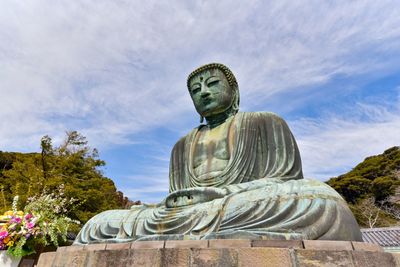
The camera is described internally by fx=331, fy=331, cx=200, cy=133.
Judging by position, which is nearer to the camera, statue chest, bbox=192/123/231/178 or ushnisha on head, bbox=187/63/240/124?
statue chest, bbox=192/123/231/178

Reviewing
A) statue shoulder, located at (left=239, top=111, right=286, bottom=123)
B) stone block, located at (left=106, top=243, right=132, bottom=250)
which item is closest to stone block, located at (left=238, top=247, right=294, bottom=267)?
stone block, located at (left=106, top=243, right=132, bottom=250)

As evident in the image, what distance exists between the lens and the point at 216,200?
4059 mm

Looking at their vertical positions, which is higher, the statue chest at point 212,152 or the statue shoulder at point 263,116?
the statue shoulder at point 263,116

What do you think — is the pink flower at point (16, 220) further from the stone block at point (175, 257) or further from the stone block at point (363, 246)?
the stone block at point (363, 246)

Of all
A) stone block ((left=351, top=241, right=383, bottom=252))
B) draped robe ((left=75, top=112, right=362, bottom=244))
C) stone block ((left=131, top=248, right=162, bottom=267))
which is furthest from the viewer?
draped robe ((left=75, top=112, right=362, bottom=244))

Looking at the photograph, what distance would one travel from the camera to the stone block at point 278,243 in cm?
291

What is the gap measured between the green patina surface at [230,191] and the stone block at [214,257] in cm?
63

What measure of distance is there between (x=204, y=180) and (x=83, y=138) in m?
14.1

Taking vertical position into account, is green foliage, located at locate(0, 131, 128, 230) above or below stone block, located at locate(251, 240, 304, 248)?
above

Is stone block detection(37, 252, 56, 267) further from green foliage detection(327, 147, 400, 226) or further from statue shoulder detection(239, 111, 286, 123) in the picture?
green foliage detection(327, 147, 400, 226)

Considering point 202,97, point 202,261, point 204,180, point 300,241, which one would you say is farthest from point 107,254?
point 202,97

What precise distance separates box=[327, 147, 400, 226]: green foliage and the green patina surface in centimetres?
1950

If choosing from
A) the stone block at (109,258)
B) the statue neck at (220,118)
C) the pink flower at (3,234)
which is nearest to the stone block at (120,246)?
the stone block at (109,258)

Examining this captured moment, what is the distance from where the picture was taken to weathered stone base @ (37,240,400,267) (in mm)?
2721
